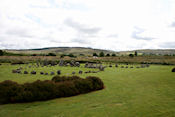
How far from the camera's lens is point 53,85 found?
10086 millimetres

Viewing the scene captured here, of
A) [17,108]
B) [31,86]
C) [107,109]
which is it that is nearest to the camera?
[107,109]

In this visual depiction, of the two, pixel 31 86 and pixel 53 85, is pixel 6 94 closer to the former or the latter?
pixel 31 86

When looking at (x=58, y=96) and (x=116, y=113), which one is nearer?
(x=116, y=113)

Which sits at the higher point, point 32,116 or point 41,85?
point 41,85

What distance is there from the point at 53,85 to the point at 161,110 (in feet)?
23.2

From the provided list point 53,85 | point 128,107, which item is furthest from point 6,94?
point 128,107

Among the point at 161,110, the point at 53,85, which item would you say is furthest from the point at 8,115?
the point at 161,110

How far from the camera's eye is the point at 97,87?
39.8ft

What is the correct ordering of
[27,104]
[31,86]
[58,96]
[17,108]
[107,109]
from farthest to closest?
[58,96]
[31,86]
[27,104]
[17,108]
[107,109]

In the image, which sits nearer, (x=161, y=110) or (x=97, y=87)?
(x=161, y=110)

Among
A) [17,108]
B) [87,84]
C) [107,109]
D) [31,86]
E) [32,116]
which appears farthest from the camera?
[87,84]

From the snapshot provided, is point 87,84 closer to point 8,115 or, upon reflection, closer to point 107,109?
point 107,109

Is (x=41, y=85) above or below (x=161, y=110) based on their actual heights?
above

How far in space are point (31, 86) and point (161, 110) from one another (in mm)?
8099
